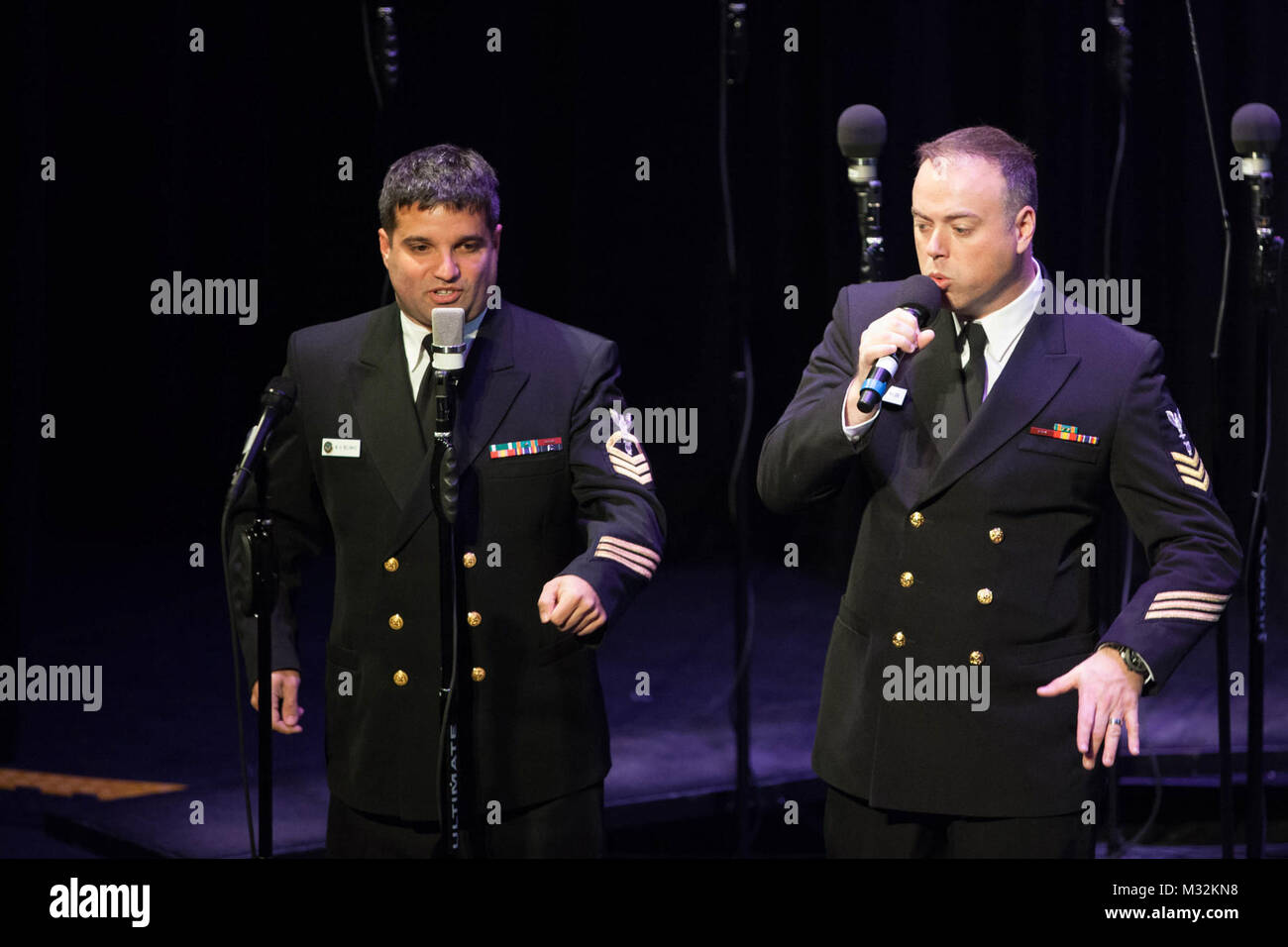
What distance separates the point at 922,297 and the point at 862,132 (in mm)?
1050

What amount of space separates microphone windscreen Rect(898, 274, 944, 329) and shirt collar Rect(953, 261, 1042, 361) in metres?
0.15

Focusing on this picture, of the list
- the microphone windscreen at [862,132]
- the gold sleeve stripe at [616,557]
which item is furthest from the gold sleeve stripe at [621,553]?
the microphone windscreen at [862,132]

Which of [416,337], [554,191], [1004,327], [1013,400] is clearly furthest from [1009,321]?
[554,191]

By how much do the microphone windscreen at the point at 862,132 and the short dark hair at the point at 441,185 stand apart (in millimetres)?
1010

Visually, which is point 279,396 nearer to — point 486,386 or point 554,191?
point 486,386

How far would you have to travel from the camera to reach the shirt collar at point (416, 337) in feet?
8.50

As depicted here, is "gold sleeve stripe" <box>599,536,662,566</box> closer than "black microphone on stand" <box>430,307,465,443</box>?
No

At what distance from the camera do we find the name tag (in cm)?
254

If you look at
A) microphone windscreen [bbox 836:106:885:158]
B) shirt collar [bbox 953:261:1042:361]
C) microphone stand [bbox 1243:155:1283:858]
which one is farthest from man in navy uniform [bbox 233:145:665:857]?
microphone stand [bbox 1243:155:1283:858]

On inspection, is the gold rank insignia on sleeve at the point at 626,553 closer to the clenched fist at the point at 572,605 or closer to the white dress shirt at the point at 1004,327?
the clenched fist at the point at 572,605

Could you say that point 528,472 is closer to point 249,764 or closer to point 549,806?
point 549,806

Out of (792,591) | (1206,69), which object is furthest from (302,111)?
(1206,69)

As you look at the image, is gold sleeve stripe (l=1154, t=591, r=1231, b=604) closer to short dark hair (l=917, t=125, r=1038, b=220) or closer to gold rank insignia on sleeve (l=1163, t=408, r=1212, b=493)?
gold rank insignia on sleeve (l=1163, t=408, r=1212, b=493)
